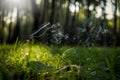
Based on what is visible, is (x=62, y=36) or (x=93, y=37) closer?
(x=62, y=36)

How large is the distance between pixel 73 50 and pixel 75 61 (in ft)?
0.38

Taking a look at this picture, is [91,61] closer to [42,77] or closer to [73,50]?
[73,50]

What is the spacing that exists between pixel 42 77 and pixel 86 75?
30 cm

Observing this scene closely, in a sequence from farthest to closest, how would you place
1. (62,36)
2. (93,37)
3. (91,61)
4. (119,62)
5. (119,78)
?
(93,37) → (62,36) → (119,62) → (91,61) → (119,78)

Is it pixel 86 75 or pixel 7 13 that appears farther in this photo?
pixel 7 13

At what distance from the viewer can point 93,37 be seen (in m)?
3.54

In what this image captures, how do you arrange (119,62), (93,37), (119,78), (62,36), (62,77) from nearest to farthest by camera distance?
(62,77), (119,78), (119,62), (62,36), (93,37)

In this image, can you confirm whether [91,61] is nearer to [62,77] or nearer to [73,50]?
[73,50]

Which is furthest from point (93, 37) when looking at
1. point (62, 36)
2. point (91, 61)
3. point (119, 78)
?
point (119, 78)

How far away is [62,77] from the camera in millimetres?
1799

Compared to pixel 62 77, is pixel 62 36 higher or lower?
higher

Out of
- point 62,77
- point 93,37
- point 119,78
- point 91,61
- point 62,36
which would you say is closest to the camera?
point 62,77

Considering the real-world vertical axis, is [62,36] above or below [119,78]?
above

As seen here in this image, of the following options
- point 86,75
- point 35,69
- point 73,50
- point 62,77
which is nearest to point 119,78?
point 86,75
